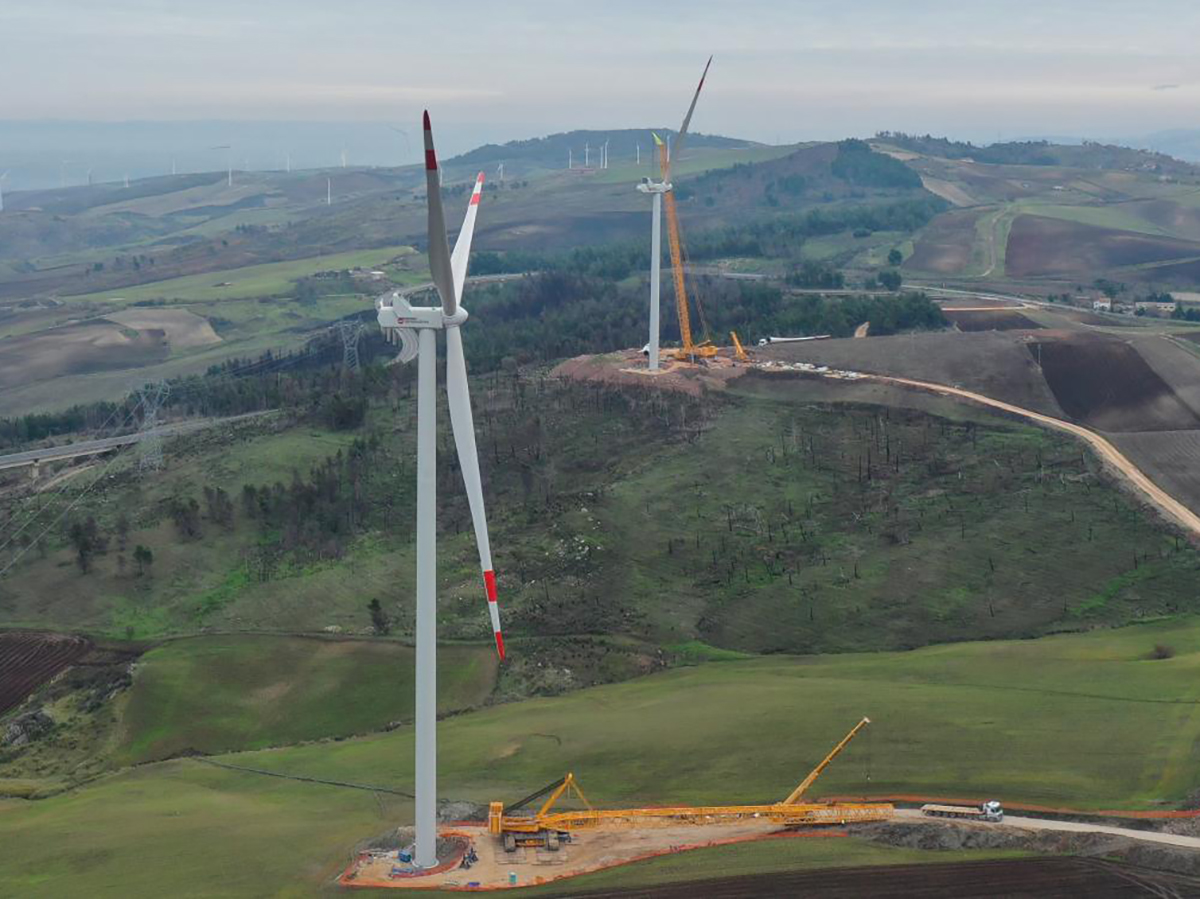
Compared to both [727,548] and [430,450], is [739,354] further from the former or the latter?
[430,450]

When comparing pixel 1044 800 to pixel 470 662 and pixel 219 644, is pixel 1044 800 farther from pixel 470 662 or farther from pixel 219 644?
pixel 219 644

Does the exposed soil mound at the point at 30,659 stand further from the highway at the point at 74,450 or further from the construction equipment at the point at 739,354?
the construction equipment at the point at 739,354

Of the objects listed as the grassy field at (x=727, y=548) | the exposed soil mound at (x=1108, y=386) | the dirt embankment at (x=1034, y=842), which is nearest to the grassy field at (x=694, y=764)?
the dirt embankment at (x=1034, y=842)

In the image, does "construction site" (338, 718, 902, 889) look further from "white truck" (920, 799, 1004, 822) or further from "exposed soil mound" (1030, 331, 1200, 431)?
"exposed soil mound" (1030, 331, 1200, 431)

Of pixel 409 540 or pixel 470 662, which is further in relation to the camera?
pixel 409 540

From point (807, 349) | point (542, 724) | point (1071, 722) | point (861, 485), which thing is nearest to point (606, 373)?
point (807, 349)

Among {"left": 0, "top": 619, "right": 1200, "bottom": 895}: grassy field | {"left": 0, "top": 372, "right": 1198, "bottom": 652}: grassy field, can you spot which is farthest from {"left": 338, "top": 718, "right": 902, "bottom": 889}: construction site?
{"left": 0, "top": 372, "right": 1198, "bottom": 652}: grassy field

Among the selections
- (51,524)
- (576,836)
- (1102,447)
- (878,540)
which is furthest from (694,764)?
(51,524)
